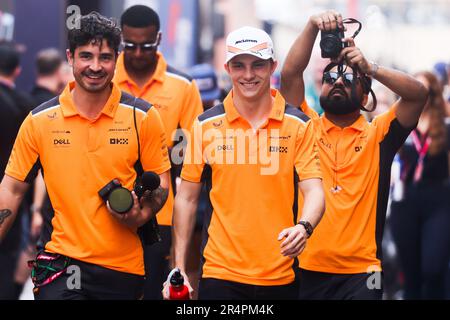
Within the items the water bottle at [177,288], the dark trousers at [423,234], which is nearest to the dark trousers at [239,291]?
the water bottle at [177,288]

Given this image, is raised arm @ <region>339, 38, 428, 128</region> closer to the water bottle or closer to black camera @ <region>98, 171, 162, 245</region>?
black camera @ <region>98, 171, 162, 245</region>

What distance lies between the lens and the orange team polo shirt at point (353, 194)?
7.72m

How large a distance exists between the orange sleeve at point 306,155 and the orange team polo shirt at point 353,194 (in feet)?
1.52

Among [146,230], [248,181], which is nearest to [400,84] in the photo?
[248,181]

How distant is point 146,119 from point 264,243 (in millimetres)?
1019

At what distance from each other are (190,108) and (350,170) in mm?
1624

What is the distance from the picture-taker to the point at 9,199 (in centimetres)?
714

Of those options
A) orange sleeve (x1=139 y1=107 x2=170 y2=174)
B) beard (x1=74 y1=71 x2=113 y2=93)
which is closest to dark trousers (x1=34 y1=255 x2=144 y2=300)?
orange sleeve (x1=139 y1=107 x2=170 y2=174)

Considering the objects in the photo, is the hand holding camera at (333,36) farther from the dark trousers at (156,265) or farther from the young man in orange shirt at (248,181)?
the dark trousers at (156,265)

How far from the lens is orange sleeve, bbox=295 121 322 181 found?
23.4 ft

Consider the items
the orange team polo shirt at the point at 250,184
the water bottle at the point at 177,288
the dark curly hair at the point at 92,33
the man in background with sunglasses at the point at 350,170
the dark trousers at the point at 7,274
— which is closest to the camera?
the water bottle at the point at 177,288

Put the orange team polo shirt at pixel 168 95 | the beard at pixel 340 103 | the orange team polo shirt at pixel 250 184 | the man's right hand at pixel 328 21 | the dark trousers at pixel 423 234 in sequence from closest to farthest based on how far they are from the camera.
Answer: the orange team polo shirt at pixel 250 184 → the man's right hand at pixel 328 21 → the beard at pixel 340 103 → the orange team polo shirt at pixel 168 95 → the dark trousers at pixel 423 234

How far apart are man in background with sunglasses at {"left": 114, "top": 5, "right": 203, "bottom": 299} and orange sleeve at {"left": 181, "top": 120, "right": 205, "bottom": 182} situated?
1385 mm
